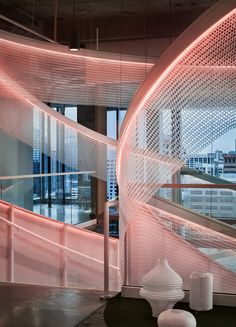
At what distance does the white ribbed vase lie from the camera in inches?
110

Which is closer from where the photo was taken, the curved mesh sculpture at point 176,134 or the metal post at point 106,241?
the curved mesh sculpture at point 176,134

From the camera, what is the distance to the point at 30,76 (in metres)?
6.01

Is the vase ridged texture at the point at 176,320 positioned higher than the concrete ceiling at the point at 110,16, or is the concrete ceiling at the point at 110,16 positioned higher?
the concrete ceiling at the point at 110,16

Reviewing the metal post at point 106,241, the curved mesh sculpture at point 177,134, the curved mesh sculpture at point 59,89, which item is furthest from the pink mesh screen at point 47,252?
the curved mesh sculpture at point 177,134

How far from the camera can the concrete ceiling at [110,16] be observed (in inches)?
360

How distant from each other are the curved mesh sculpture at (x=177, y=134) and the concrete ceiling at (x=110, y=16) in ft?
20.6

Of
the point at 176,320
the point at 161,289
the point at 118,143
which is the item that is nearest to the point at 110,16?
the point at 118,143

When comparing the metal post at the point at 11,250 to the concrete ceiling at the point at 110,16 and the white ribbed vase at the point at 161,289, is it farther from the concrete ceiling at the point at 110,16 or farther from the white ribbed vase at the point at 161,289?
the concrete ceiling at the point at 110,16

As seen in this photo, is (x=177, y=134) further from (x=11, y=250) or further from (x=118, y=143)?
(x=11, y=250)

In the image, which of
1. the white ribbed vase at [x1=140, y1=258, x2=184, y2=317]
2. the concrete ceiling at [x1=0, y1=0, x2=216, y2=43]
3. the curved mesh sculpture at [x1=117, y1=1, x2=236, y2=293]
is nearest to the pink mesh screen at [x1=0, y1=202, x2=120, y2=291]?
the curved mesh sculpture at [x1=117, y1=1, x2=236, y2=293]

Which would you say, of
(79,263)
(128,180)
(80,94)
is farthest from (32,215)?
(128,180)

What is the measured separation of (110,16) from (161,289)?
26.4 ft

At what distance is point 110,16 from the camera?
9961 millimetres

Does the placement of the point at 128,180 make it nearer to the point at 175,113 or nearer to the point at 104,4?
the point at 175,113
